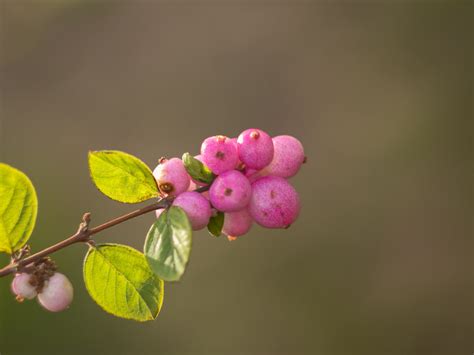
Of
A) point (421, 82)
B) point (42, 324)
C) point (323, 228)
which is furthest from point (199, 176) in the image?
point (421, 82)

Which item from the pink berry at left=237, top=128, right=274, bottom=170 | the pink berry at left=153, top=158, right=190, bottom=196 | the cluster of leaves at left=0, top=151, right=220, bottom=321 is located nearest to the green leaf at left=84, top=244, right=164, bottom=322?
the cluster of leaves at left=0, top=151, right=220, bottom=321

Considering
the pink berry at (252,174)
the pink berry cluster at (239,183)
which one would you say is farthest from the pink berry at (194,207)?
the pink berry at (252,174)

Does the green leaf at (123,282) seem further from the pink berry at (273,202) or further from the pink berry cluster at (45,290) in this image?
the pink berry at (273,202)

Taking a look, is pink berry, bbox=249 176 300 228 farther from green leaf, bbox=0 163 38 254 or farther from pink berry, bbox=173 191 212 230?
green leaf, bbox=0 163 38 254

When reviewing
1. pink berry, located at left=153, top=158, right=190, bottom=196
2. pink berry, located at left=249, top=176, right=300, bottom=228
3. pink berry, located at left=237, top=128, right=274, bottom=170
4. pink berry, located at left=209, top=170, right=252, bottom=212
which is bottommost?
pink berry, located at left=249, top=176, right=300, bottom=228

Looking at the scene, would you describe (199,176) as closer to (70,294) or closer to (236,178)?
(236,178)

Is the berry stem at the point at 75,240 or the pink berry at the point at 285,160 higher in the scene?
the berry stem at the point at 75,240

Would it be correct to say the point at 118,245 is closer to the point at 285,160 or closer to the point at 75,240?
the point at 75,240
